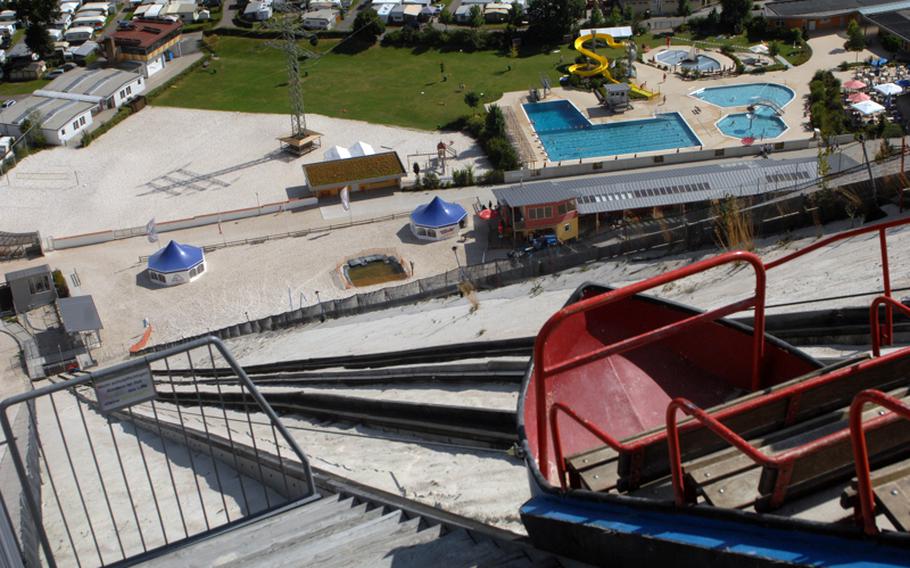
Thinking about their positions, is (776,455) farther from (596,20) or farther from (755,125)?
(596,20)

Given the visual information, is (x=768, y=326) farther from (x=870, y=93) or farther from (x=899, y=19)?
(x=899, y=19)

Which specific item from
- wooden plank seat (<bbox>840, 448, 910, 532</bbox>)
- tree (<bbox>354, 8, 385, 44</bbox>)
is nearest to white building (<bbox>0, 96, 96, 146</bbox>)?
tree (<bbox>354, 8, 385, 44</bbox>)

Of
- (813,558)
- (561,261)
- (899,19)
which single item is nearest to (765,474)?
(813,558)

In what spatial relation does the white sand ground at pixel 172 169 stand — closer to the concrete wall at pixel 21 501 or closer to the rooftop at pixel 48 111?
the rooftop at pixel 48 111

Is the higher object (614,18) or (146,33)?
(146,33)

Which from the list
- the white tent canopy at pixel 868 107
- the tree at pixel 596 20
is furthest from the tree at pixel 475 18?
the white tent canopy at pixel 868 107

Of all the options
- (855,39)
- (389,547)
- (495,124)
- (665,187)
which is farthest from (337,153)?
(389,547)

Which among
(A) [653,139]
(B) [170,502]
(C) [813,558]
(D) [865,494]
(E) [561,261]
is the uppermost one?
(D) [865,494]
